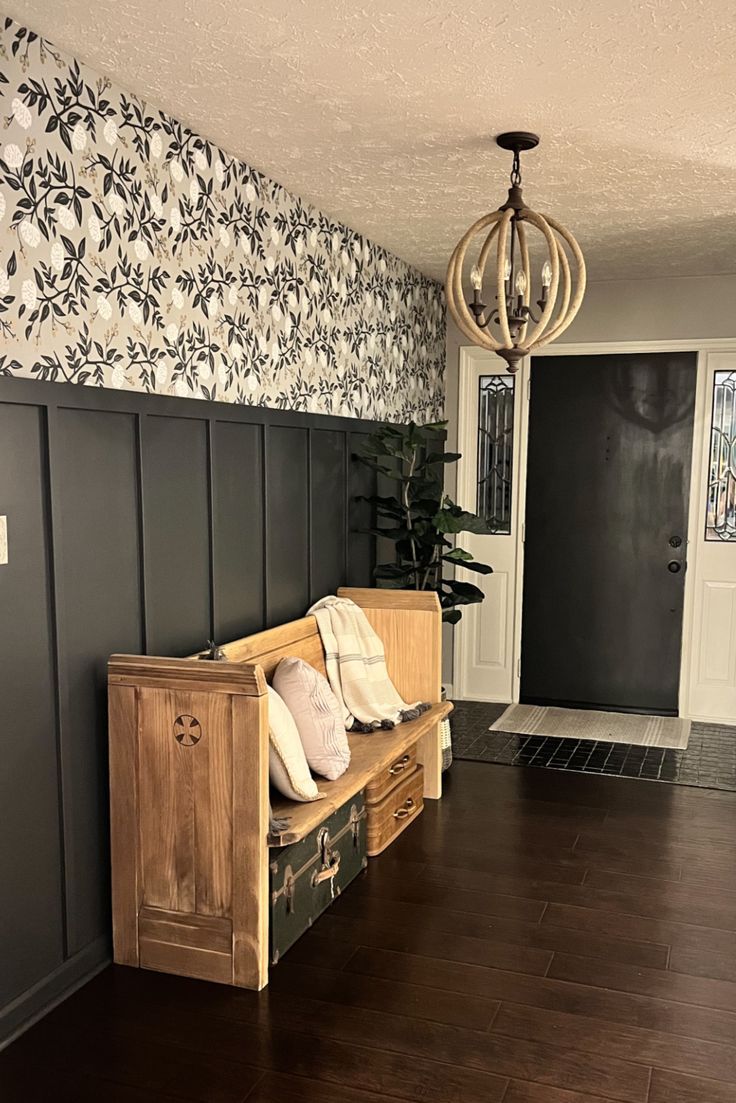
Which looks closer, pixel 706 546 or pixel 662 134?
pixel 662 134

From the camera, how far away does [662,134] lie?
317 centimetres

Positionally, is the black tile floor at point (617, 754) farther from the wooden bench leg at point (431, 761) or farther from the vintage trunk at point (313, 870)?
the vintage trunk at point (313, 870)

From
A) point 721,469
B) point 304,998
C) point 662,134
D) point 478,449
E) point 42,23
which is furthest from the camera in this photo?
point 478,449

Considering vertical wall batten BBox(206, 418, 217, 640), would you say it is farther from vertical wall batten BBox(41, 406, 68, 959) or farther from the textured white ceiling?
the textured white ceiling

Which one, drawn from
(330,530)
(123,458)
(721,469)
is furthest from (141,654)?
(721,469)

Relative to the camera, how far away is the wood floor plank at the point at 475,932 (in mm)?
2938

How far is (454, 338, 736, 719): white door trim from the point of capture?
5500 millimetres

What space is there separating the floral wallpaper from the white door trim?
1470 millimetres

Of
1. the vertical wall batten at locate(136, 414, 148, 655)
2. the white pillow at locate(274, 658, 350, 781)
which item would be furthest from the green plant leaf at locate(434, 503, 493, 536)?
the vertical wall batten at locate(136, 414, 148, 655)

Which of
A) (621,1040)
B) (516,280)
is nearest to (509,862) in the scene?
(621,1040)

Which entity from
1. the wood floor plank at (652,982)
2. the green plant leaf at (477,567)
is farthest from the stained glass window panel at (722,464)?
the wood floor plank at (652,982)

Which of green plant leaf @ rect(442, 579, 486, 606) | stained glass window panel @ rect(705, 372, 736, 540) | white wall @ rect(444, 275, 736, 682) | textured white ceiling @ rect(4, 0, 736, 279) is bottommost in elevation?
green plant leaf @ rect(442, 579, 486, 606)

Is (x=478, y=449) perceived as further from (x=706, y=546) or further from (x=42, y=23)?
(x=42, y=23)

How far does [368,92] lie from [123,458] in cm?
128
